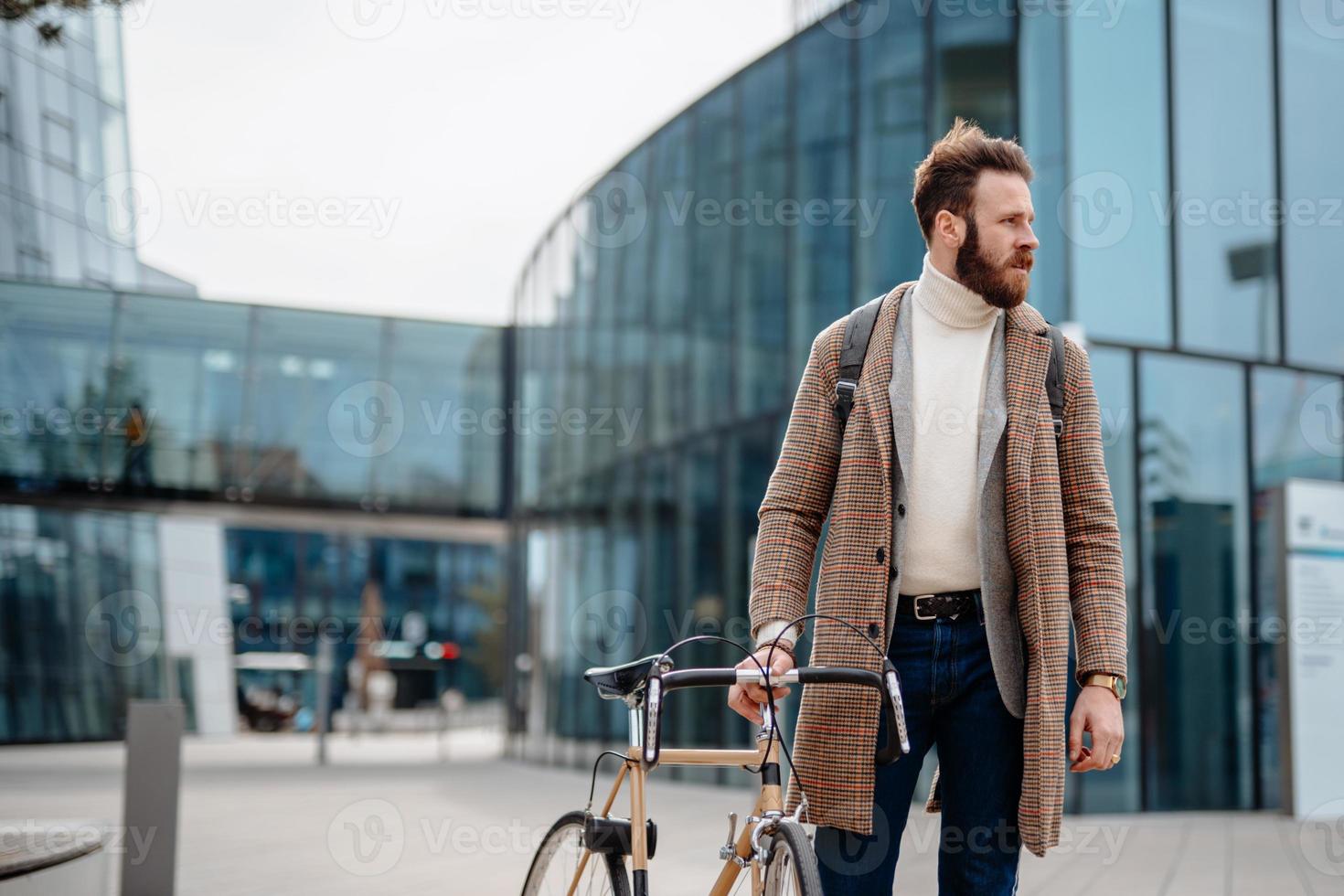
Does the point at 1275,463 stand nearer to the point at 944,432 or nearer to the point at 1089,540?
the point at 1089,540

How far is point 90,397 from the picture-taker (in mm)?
20031

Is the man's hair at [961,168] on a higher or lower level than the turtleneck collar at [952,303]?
higher

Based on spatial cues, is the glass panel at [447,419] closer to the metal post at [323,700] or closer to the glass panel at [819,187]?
the metal post at [323,700]

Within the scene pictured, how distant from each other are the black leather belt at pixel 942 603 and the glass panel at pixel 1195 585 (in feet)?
29.7

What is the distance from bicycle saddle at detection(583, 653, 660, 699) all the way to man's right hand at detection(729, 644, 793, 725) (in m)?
0.17

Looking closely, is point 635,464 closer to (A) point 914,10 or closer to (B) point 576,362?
(B) point 576,362

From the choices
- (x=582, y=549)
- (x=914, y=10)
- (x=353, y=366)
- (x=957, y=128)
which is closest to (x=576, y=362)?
(x=582, y=549)

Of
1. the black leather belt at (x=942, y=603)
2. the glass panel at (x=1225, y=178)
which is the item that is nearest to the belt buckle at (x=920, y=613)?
the black leather belt at (x=942, y=603)

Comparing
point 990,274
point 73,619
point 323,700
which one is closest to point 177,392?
point 73,619

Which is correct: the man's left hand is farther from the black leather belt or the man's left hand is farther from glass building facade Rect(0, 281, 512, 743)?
glass building facade Rect(0, 281, 512, 743)

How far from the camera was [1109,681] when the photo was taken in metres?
2.62

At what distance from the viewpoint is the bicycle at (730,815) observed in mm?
2340

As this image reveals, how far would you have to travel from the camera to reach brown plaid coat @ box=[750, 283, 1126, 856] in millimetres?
2613

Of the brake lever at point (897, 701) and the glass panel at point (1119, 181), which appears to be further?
the glass panel at point (1119, 181)
